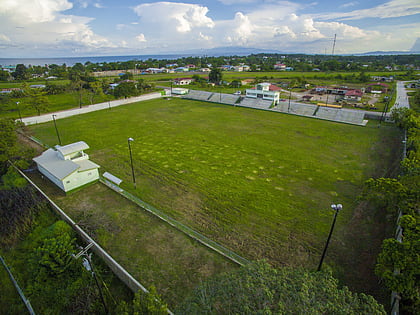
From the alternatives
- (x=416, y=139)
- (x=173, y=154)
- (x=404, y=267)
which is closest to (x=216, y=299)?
(x=404, y=267)

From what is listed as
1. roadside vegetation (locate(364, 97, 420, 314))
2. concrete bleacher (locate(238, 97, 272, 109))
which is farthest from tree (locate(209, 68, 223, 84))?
roadside vegetation (locate(364, 97, 420, 314))

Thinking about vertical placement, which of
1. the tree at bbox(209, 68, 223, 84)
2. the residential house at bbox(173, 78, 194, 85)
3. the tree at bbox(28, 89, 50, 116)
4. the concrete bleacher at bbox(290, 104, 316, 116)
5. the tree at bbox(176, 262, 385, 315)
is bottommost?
the concrete bleacher at bbox(290, 104, 316, 116)

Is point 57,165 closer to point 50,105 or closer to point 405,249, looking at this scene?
point 405,249

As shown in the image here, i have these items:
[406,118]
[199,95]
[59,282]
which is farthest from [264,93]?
[59,282]

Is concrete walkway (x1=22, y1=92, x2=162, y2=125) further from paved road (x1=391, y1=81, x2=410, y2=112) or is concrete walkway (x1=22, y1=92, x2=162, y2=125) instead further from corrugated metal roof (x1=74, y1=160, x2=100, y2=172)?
paved road (x1=391, y1=81, x2=410, y2=112)

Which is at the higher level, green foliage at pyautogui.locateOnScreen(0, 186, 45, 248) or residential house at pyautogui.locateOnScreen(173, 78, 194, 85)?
residential house at pyautogui.locateOnScreen(173, 78, 194, 85)

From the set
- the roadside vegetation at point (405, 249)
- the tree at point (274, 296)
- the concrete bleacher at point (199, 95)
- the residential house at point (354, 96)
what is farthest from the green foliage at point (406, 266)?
the residential house at point (354, 96)

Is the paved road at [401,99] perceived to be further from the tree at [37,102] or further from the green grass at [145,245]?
the tree at [37,102]

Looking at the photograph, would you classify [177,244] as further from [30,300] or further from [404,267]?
[404,267]
